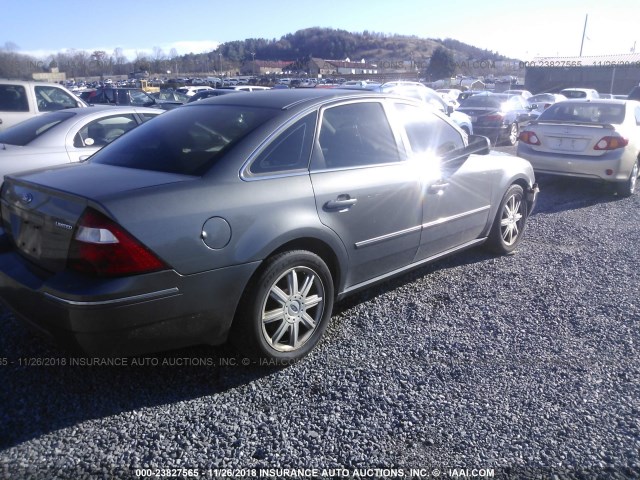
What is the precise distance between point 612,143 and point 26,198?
7.74 metres

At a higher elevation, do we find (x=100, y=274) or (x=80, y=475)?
(x=100, y=274)

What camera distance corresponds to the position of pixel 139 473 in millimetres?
2350

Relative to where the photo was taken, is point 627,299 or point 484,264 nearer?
point 627,299

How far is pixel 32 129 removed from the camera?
5867 mm

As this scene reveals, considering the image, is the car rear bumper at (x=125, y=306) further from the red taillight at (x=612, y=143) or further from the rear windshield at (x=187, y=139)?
the red taillight at (x=612, y=143)

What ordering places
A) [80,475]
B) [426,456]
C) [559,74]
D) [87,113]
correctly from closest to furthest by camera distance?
[80,475] → [426,456] → [87,113] → [559,74]

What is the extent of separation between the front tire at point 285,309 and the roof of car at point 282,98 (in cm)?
108

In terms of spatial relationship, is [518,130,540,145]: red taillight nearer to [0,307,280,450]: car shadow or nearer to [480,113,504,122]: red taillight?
[0,307,280,450]: car shadow

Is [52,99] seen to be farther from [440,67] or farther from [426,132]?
[440,67]

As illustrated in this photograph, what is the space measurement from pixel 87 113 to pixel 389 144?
12.9ft

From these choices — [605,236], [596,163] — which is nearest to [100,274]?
[605,236]

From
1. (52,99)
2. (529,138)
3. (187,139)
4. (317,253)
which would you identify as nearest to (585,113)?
(529,138)

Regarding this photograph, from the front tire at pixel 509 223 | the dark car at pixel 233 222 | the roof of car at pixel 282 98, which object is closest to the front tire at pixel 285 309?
the dark car at pixel 233 222

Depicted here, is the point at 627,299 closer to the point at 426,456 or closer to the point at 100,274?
the point at 426,456
